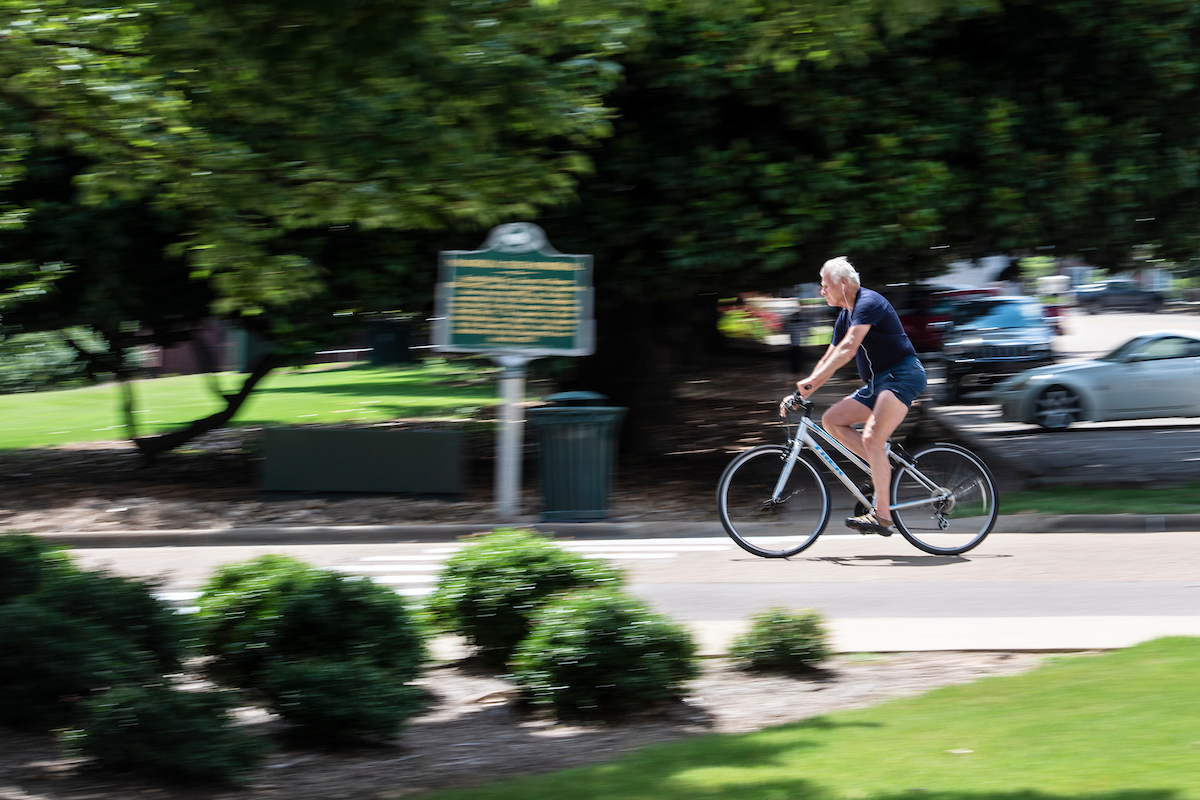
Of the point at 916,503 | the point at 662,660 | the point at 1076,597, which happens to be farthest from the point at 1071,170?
the point at 662,660

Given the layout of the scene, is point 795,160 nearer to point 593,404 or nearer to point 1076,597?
point 593,404

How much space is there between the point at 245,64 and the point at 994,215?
829 centimetres

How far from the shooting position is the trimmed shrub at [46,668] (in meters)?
4.84

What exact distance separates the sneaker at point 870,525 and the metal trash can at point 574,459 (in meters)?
2.82

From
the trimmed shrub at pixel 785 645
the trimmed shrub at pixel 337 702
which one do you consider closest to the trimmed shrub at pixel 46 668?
the trimmed shrub at pixel 337 702

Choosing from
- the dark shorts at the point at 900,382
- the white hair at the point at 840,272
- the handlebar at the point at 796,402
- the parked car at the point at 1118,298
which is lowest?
the handlebar at the point at 796,402

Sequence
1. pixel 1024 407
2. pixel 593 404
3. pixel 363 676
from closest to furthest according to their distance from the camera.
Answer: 1. pixel 363 676
2. pixel 593 404
3. pixel 1024 407

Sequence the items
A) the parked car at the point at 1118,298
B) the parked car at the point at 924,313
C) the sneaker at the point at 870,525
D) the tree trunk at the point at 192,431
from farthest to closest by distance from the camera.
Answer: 1. the parked car at the point at 1118,298
2. the parked car at the point at 924,313
3. the tree trunk at the point at 192,431
4. the sneaker at the point at 870,525

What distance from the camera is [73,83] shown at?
614cm

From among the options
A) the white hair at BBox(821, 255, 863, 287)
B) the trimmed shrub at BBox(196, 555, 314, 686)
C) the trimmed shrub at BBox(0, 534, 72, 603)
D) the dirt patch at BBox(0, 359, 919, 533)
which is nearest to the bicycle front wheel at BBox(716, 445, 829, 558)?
the white hair at BBox(821, 255, 863, 287)

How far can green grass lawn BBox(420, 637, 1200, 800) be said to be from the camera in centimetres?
379

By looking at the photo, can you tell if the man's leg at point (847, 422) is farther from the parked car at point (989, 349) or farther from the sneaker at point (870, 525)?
the parked car at point (989, 349)

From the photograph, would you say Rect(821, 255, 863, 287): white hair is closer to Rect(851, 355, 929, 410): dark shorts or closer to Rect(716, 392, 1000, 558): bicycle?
Rect(851, 355, 929, 410): dark shorts

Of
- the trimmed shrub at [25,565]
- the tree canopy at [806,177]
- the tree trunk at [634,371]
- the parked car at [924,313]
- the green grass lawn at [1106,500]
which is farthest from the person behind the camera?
the parked car at [924,313]
